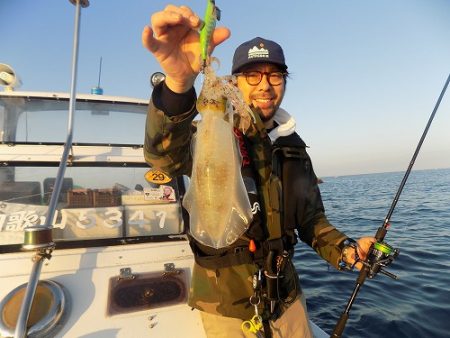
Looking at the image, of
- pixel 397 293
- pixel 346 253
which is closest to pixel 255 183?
pixel 346 253

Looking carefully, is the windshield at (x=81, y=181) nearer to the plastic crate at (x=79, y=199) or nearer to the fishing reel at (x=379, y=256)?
the plastic crate at (x=79, y=199)

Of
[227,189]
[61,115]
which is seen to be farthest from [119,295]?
[61,115]

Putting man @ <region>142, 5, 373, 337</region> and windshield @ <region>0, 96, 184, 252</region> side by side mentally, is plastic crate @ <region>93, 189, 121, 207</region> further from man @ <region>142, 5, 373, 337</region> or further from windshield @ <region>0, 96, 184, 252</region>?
man @ <region>142, 5, 373, 337</region>

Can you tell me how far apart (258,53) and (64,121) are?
343 centimetres

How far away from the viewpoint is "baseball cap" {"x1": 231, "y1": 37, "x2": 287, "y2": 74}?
111 inches

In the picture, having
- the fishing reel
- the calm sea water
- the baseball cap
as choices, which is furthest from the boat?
the calm sea water

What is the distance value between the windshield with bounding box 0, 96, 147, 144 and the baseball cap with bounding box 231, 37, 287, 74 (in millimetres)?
2623

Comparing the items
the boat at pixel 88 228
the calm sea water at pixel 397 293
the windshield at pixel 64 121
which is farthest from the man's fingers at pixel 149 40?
the calm sea water at pixel 397 293

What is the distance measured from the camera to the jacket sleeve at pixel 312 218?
2.96 metres

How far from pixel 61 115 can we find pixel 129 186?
157 cm

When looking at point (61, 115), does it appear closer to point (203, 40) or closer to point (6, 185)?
point (6, 185)

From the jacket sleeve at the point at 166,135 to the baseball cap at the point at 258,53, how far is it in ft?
3.25

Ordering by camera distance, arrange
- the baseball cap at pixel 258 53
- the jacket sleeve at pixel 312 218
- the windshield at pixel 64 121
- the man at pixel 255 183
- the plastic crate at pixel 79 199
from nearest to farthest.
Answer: the man at pixel 255 183 < the baseball cap at pixel 258 53 < the jacket sleeve at pixel 312 218 < the plastic crate at pixel 79 199 < the windshield at pixel 64 121

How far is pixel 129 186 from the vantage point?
4668 millimetres
